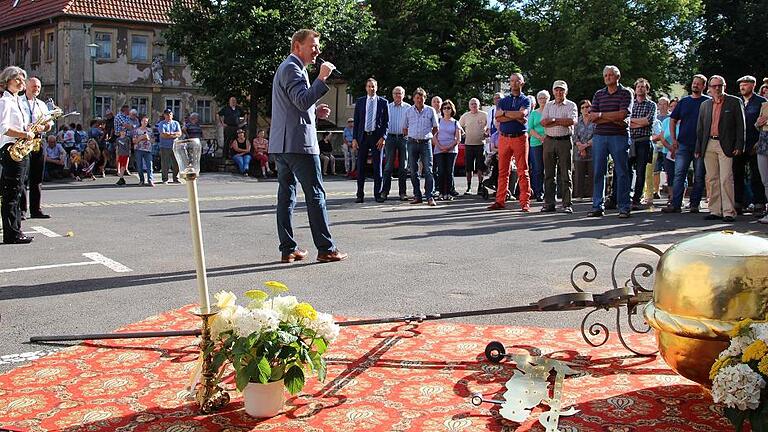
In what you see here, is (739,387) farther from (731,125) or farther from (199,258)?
(731,125)

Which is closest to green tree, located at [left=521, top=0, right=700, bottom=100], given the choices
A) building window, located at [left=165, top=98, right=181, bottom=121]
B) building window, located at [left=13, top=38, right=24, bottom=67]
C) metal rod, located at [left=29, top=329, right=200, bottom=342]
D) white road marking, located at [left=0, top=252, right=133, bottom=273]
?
building window, located at [left=165, top=98, right=181, bottom=121]

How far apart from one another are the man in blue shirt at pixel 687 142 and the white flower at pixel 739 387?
11.3 meters

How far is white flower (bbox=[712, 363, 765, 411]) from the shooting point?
11.5ft

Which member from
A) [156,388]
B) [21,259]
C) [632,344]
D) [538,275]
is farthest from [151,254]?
[632,344]

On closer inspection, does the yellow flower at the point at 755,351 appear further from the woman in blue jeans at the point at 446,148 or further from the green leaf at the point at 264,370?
the woman in blue jeans at the point at 446,148

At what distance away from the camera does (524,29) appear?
194ft

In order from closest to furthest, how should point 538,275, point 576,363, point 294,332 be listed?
1. point 294,332
2. point 576,363
3. point 538,275

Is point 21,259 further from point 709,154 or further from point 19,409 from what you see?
point 709,154

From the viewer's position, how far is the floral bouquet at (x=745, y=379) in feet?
11.5

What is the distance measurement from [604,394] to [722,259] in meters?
0.93

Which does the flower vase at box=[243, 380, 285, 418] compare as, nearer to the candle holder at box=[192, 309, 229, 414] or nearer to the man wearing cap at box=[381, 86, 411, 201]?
the candle holder at box=[192, 309, 229, 414]

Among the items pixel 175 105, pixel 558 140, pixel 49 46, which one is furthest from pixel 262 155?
pixel 49 46

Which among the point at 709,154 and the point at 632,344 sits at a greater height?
the point at 709,154

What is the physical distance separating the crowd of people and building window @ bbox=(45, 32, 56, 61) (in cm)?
3673
